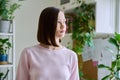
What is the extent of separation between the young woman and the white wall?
73.8 inches

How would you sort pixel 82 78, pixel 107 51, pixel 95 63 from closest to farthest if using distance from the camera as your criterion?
pixel 107 51 → pixel 95 63 → pixel 82 78

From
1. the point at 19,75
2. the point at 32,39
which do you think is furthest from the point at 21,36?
the point at 19,75

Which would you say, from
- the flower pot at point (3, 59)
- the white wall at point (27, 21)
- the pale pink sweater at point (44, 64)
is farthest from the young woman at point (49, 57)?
the white wall at point (27, 21)

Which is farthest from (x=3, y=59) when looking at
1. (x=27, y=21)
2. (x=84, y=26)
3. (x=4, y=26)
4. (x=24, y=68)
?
(x=24, y=68)

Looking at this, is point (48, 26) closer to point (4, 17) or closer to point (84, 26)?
point (84, 26)

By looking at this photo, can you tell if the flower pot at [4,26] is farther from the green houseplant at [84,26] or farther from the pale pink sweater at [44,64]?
the pale pink sweater at [44,64]

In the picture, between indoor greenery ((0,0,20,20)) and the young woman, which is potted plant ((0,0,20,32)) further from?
the young woman

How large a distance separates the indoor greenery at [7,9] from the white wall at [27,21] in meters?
0.16

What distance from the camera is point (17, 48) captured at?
294cm

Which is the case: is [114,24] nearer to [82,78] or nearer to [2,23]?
[82,78]

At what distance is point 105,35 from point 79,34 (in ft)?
0.94

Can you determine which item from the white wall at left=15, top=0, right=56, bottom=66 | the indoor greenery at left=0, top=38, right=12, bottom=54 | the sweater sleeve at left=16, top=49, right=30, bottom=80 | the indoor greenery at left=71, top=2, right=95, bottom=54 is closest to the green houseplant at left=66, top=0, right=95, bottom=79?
the indoor greenery at left=71, top=2, right=95, bottom=54

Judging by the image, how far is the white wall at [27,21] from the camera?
294 cm

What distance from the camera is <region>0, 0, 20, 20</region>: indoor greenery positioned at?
2535 millimetres
